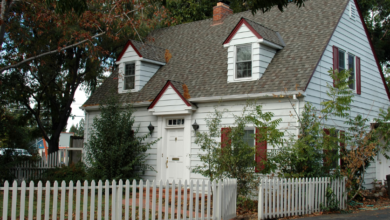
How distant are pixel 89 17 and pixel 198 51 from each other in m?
4.84

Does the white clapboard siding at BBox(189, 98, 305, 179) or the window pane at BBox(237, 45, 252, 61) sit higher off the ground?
the window pane at BBox(237, 45, 252, 61)

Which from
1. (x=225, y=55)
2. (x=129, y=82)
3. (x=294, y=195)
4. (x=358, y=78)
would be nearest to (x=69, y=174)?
(x=129, y=82)

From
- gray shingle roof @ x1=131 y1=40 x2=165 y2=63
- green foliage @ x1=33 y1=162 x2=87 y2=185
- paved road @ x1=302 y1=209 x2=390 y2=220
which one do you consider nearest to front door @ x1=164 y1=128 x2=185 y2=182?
green foliage @ x1=33 y1=162 x2=87 y2=185

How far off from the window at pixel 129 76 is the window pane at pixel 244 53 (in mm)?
5164

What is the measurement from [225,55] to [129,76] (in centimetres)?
435

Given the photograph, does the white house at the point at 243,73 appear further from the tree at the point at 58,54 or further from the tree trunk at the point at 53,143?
the tree trunk at the point at 53,143

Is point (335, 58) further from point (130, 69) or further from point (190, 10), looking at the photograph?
point (190, 10)

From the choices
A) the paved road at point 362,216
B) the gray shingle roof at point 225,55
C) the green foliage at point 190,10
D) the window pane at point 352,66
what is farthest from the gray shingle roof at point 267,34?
the green foliage at point 190,10

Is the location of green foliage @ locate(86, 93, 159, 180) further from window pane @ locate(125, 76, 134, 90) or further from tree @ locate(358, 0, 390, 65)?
tree @ locate(358, 0, 390, 65)

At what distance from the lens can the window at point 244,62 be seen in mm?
13359

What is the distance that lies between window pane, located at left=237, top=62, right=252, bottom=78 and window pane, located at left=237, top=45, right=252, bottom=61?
0.18 m

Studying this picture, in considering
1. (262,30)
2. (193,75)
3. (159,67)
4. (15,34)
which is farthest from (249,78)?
(15,34)

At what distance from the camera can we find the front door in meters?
14.1

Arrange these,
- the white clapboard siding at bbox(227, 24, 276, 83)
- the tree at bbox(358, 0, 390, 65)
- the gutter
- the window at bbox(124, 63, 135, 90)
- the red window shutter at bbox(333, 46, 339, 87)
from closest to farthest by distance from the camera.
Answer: the gutter
the white clapboard siding at bbox(227, 24, 276, 83)
the red window shutter at bbox(333, 46, 339, 87)
the window at bbox(124, 63, 135, 90)
the tree at bbox(358, 0, 390, 65)
